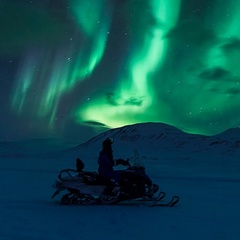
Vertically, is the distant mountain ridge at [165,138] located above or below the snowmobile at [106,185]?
above

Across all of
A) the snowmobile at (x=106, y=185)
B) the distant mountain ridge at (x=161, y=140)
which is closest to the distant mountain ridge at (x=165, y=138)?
the distant mountain ridge at (x=161, y=140)

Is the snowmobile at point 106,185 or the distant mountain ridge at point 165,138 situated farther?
the distant mountain ridge at point 165,138

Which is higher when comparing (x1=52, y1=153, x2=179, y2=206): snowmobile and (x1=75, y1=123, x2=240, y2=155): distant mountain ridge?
(x1=75, y1=123, x2=240, y2=155): distant mountain ridge

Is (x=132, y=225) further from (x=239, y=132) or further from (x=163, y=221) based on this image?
(x=239, y=132)

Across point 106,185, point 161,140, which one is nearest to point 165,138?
point 161,140

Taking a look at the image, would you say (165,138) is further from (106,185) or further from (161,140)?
(106,185)

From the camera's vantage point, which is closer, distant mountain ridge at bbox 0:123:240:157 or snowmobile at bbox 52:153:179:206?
snowmobile at bbox 52:153:179:206

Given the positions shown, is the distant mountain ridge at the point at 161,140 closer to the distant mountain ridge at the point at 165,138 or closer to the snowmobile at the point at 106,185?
the distant mountain ridge at the point at 165,138

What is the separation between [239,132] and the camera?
515ft

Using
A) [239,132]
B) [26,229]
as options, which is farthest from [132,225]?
[239,132]

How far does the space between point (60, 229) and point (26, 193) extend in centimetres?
618

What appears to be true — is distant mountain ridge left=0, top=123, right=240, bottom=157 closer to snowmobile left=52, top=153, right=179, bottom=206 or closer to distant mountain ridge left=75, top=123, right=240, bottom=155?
distant mountain ridge left=75, top=123, right=240, bottom=155

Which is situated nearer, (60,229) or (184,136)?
(60,229)

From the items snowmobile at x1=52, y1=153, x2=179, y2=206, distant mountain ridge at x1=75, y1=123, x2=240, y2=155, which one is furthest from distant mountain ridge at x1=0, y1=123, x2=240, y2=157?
snowmobile at x1=52, y1=153, x2=179, y2=206
